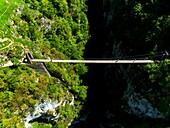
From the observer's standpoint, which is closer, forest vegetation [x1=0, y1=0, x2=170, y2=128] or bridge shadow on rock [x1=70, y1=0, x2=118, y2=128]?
forest vegetation [x1=0, y1=0, x2=170, y2=128]

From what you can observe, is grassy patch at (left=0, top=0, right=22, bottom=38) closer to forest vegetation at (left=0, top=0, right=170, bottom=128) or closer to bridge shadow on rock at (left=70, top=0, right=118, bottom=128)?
forest vegetation at (left=0, top=0, right=170, bottom=128)

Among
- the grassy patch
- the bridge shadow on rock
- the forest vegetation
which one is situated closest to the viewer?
the forest vegetation

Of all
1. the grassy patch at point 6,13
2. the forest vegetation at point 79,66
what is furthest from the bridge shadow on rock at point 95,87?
the grassy patch at point 6,13

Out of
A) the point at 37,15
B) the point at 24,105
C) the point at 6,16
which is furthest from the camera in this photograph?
the point at 37,15

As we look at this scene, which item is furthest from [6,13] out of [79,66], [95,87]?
[95,87]

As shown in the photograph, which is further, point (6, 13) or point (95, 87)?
point (95, 87)

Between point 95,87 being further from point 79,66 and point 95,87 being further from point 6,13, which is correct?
point 6,13

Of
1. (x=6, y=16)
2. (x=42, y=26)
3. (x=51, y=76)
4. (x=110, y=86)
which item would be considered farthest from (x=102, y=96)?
(x=6, y=16)

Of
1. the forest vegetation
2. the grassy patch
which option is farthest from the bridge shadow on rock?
the grassy patch

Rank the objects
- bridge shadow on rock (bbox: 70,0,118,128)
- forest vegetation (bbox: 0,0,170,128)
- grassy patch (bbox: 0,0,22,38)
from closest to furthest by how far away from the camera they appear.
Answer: forest vegetation (bbox: 0,0,170,128) < grassy patch (bbox: 0,0,22,38) < bridge shadow on rock (bbox: 70,0,118,128)

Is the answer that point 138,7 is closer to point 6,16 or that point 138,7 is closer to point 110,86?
point 110,86

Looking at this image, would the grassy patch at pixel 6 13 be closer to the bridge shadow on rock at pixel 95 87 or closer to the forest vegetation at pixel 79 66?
the forest vegetation at pixel 79 66
